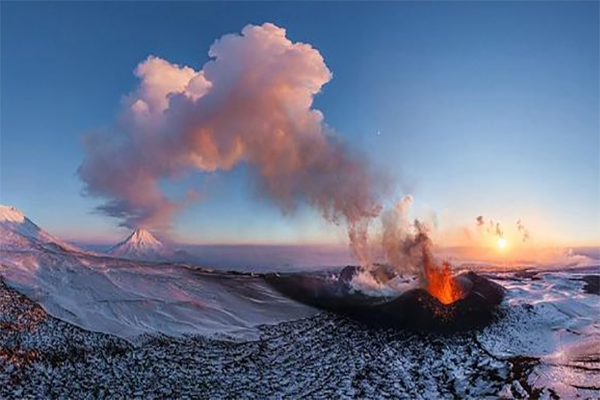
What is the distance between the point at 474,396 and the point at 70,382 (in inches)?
1022

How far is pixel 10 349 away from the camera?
78.8ft

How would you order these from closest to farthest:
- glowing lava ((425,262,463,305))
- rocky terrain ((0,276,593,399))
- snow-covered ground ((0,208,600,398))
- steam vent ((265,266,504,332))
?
rocky terrain ((0,276,593,399)), snow-covered ground ((0,208,600,398)), steam vent ((265,266,504,332)), glowing lava ((425,262,463,305))

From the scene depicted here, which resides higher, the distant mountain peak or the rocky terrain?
the distant mountain peak

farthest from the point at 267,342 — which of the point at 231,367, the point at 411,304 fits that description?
the point at 411,304

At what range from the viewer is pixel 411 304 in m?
50.6

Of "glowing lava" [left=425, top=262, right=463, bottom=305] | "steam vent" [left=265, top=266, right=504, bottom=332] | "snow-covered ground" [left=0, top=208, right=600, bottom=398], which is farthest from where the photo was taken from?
"glowing lava" [left=425, top=262, right=463, bottom=305]

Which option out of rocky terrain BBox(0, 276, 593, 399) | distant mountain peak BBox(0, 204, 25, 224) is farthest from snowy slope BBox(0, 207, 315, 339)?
distant mountain peak BBox(0, 204, 25, 224)

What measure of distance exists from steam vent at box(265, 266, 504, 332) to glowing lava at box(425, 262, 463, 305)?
3.07ft

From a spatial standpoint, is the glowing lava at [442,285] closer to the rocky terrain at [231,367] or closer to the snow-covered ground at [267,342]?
the snow-covered ground at [267,342]

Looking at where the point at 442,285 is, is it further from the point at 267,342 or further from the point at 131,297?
the point at 131,297

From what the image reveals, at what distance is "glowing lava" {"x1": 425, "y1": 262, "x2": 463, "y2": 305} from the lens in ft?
183

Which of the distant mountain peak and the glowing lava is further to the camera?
the distant mountain peak

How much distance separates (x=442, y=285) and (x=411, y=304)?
1311 centimetres

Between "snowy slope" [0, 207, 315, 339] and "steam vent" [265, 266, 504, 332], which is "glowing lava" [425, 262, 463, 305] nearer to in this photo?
"steam vent" [265, 266, 504, 332]
